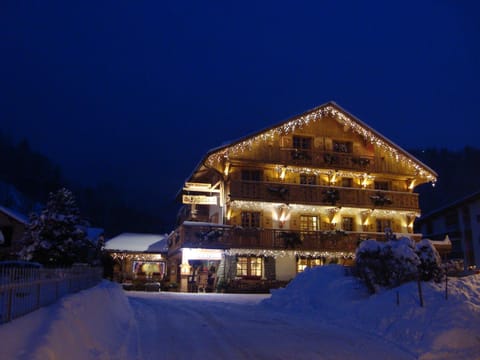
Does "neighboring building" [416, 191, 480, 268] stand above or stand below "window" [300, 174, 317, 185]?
below

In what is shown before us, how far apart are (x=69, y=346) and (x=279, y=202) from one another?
79.0 ft

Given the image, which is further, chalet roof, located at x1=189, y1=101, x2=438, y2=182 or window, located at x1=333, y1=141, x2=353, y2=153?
window, located at x1=333, y1=141, x2=353, y2=153

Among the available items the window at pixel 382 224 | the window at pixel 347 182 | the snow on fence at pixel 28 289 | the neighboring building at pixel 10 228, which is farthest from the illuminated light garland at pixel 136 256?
the snow on fence at pixel 28 289

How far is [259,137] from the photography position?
32.1 metres

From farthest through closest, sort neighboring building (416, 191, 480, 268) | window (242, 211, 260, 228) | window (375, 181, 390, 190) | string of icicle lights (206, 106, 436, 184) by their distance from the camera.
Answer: neighboring building (416, 191, 480, 268) → window (375, 181, 390, 190) → window (242, 211, 260, 228) → string of icicle lights (206, 106, 436, 184)

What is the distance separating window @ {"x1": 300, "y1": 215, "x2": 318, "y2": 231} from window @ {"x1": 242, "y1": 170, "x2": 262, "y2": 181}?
410 centimetres

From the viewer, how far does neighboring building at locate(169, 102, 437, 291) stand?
2986 centimetres

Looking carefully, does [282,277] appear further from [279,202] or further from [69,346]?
[69,346]

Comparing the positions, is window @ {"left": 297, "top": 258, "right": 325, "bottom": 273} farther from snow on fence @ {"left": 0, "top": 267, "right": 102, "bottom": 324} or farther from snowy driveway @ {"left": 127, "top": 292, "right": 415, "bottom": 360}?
snow on fence @ {"left": 0, "top": 267, "right": 102, "bottom": 324}

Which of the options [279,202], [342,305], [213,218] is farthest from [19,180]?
[342,305]

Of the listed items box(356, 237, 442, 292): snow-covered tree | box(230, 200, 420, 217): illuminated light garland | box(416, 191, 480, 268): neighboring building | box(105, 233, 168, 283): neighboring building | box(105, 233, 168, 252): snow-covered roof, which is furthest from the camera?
box(416, 191, 480, 268): neighboring building

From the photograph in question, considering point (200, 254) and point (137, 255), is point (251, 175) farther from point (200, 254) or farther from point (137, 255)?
point (137, 255)

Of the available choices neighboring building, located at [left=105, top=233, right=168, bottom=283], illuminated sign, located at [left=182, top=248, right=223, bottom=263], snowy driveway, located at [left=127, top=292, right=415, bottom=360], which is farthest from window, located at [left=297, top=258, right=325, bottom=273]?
snowy driveway, located at [left=127, top=292, right=415, bottom=360]

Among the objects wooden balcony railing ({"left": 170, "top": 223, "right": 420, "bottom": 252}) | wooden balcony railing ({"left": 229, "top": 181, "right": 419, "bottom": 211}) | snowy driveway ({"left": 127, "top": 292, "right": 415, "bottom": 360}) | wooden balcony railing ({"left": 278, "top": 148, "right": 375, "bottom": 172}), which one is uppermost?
wooden balcony railing ({"left": 278, "top": 148, "right": 375, "bottom": 172})
